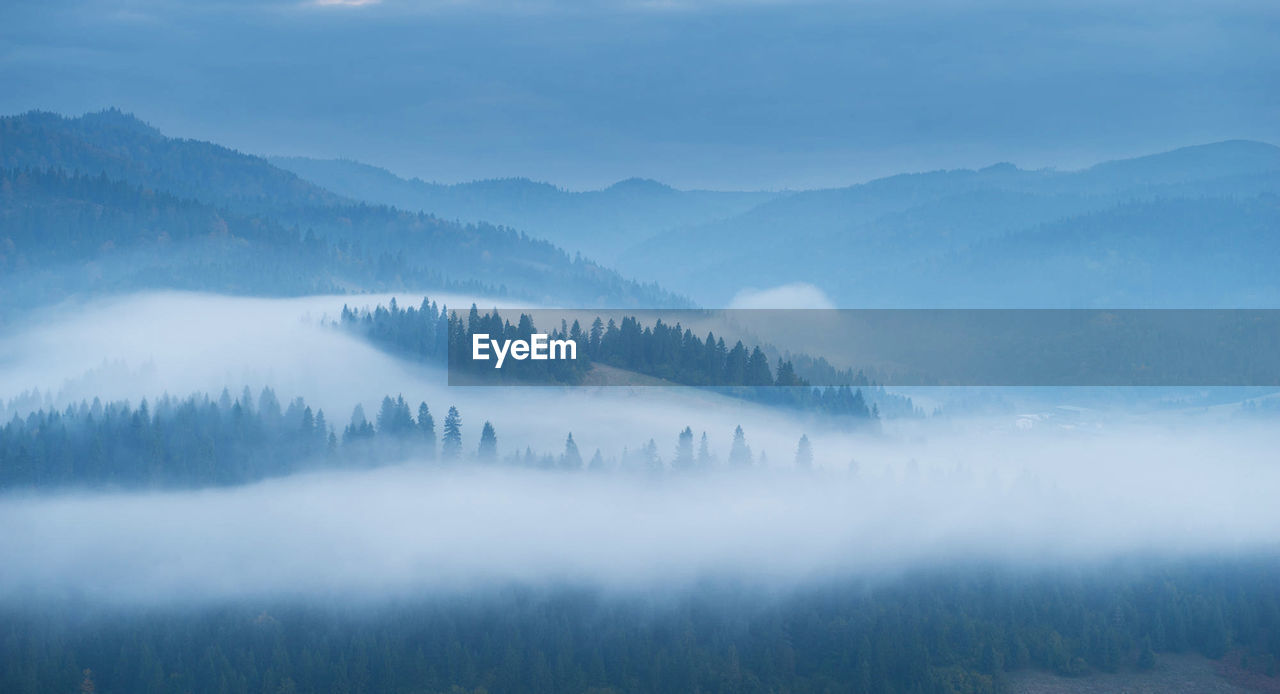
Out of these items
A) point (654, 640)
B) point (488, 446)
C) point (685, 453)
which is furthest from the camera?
point (685, 453)

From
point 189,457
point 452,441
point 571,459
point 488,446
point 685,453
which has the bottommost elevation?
point 189,457

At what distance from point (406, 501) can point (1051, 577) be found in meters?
93.7

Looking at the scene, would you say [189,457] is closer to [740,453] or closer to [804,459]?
[740,453]

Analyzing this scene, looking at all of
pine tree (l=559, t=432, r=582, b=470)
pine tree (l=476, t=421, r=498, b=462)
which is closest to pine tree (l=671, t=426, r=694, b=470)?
pine tree (l=559, t=432, r=582, b=470)

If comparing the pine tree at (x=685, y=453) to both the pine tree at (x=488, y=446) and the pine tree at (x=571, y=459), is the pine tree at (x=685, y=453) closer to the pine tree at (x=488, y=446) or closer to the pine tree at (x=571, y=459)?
the pine tree at (x=571, y=459)

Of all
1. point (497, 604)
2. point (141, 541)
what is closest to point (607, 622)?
point (497, 604)

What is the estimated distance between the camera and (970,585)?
568 ft

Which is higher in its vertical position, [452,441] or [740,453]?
[452,441]

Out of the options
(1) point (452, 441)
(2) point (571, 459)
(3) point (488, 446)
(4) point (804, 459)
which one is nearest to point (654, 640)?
(2) point (571, 459)

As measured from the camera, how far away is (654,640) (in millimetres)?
158250

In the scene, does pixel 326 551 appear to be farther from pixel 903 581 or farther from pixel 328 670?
pixel 903 581

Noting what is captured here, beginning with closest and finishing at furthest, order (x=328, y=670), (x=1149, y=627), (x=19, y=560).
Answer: (x=328, y=670)
(x=1149, y=627)
(x=19, y=560)

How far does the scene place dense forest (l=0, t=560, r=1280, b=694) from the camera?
146875 millimetres

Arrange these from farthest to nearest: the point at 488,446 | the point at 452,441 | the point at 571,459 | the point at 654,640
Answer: the point at 452,441 → the point at 488,446 → the point at 571,459 → the point at 654,640
